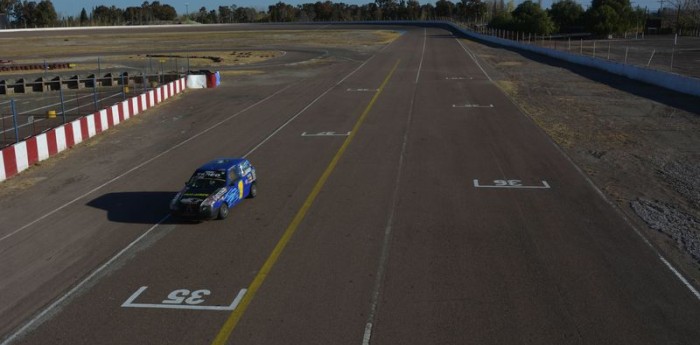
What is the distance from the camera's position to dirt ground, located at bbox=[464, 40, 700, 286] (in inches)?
575

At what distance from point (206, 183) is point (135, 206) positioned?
2403 millimetres

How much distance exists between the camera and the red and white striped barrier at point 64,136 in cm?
2031

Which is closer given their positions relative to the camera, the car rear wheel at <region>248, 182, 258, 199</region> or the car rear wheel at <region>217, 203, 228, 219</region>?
the car rear wheel at <region>217, 203, 228, 219</region>

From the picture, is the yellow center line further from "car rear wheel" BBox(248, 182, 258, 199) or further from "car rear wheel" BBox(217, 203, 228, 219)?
"car rear wheel" BBox(217, 203, 228, 219)

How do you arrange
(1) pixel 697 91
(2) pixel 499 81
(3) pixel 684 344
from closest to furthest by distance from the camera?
1. (3) pixel 684 344
2. (1) pixel 697 91
3. (2) pixel 499 81

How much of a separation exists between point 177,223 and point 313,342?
6918 millimetres

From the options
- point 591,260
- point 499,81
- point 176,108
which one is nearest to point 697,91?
point 499,81

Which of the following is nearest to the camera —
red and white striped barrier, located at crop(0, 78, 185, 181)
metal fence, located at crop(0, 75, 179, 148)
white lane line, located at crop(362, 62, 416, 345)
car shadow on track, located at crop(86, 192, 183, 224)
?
white lane line, located at crop(362, 62, 416, 345)

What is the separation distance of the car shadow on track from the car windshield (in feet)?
3.42

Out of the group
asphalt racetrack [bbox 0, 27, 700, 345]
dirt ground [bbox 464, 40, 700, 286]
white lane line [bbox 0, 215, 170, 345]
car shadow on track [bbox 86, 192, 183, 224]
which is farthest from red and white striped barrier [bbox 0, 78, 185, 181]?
dirt ground [bbox 464, 40, 700, 286]

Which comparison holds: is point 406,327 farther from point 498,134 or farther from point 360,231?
point 498,134

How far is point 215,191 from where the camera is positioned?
49.9 feet

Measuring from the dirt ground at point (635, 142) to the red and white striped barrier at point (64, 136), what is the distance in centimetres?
1835

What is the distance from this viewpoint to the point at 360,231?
1426 centimetres
